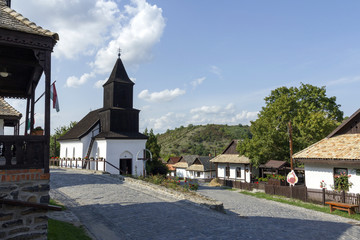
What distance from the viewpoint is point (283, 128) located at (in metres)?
32.8

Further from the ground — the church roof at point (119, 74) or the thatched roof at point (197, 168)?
the church roof at point (119, 74)

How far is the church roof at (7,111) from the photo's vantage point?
16781 millimetres

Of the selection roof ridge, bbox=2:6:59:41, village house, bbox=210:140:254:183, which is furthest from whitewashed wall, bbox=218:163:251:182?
roof ridge, bbox=2:6:59:41

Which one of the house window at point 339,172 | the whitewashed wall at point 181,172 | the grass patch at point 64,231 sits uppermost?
the house window at point 339,172

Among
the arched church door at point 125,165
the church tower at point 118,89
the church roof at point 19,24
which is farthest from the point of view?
the church tower at point 118,89

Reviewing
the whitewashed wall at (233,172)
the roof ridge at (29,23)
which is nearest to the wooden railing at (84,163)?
the whitewashed wall at (233,172)

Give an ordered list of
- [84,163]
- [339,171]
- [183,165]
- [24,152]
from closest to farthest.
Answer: [24,152] → [339,171] → [84,163] → [183,165]

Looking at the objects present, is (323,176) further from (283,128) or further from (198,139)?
(198,139)

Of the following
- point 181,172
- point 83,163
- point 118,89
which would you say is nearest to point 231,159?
point 118,89

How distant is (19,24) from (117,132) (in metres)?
25.4

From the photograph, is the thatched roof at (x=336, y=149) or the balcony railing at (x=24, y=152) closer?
the balcony railing at (x=24, y=152)

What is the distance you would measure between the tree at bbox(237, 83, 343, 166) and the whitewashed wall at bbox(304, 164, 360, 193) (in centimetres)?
854

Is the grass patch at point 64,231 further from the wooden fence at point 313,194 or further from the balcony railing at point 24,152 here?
the wooden fence at point 313,194

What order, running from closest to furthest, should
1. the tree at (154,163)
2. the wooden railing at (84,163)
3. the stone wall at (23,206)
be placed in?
the stone wall at (23,206)
the wooden railing at (84,163)
the tree at (154,163)
